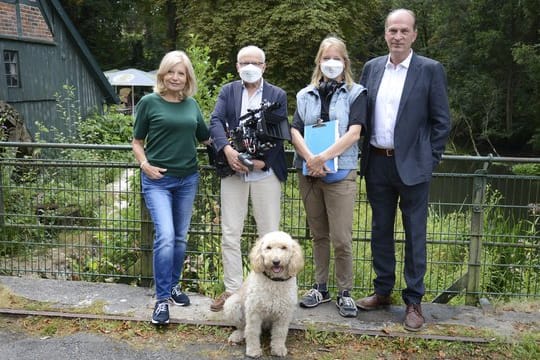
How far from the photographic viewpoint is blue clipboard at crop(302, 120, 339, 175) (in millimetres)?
4457

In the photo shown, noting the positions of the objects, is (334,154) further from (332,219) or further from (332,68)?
(332,68)

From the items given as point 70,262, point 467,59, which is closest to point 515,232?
point 70,262

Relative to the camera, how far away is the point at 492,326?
187 inches

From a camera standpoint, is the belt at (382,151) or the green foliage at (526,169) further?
the green foliage at (526,169)

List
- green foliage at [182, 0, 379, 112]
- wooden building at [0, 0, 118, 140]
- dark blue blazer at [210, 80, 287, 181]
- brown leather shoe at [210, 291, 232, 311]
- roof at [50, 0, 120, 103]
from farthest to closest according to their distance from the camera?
1. green foliage at [182, 0, 379, 112]
2. roof at [50, 0, 120, 103]
3. wooden building at [0, 0, 118, 140]
4. brown leather shoe at [210, 291, 232, 311]
5. dark blue blazer at [210, 80, 287, 181]

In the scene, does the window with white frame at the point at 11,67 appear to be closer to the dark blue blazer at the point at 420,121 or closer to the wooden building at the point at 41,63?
the wooden building at the point at 41,63

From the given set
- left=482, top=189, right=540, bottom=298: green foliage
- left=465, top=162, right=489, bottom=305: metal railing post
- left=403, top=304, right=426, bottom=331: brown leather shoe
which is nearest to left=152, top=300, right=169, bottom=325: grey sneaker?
left=403, top=304, right=426, bottom=331: brown leather shoe

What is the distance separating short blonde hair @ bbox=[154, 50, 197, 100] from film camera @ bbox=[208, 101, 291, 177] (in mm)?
543

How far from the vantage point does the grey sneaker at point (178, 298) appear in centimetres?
Answer: 506

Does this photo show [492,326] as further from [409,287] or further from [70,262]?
[70,262]

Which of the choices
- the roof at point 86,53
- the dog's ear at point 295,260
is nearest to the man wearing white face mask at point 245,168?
the dog's ear at point 295,260

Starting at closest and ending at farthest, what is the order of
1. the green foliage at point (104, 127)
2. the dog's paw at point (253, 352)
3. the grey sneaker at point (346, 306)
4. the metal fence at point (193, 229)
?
the dog's paw at point (253, 352) → the grey sneaker at point (346, 306) → the metal fence at point (193, 229) → the green foliage at point (104, 127)

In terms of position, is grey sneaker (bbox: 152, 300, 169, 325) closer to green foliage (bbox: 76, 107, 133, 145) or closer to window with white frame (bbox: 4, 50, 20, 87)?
green foliage (bbox: 76, 107, 133, 145)

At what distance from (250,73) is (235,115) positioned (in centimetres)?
39
